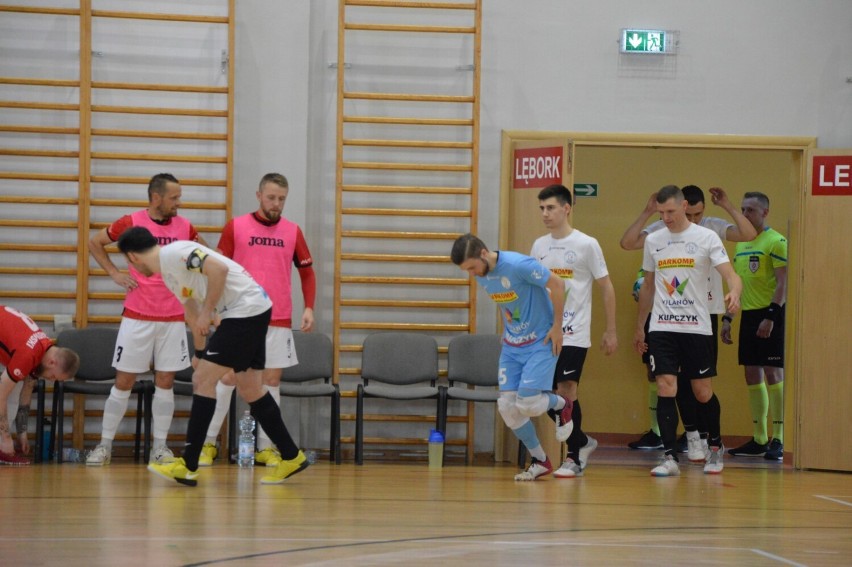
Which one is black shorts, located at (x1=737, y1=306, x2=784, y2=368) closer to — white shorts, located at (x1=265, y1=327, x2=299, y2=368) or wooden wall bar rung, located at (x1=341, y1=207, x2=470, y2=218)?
wooden wall bar rung, located at (x1=341, y1=207, x2=470, y2=218)

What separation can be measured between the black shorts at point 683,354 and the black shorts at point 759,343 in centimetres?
160

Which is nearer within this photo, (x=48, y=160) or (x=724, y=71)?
(x=48, y=160)

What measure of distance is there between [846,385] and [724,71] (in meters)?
2.56

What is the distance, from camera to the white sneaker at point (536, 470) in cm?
641

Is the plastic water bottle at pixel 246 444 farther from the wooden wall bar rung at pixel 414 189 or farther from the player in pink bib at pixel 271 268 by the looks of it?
the wooden wall bar rung at pixel 414 189

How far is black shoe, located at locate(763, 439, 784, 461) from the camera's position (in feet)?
26.8

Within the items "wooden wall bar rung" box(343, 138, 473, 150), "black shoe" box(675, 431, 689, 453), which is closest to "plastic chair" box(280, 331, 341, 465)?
"wooden wall bar rung" box(343, 138, 473, 150)

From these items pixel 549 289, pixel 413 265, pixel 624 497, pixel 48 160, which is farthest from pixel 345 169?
pixel 624 497

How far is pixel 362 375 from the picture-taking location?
772cm

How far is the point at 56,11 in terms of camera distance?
25.3ft

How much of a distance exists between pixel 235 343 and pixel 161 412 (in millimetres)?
1697

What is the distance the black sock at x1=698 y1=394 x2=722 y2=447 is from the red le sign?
173 cm

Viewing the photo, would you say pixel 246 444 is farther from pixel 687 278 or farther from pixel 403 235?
pixel 687 278

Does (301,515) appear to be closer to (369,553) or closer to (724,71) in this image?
(369,553)
